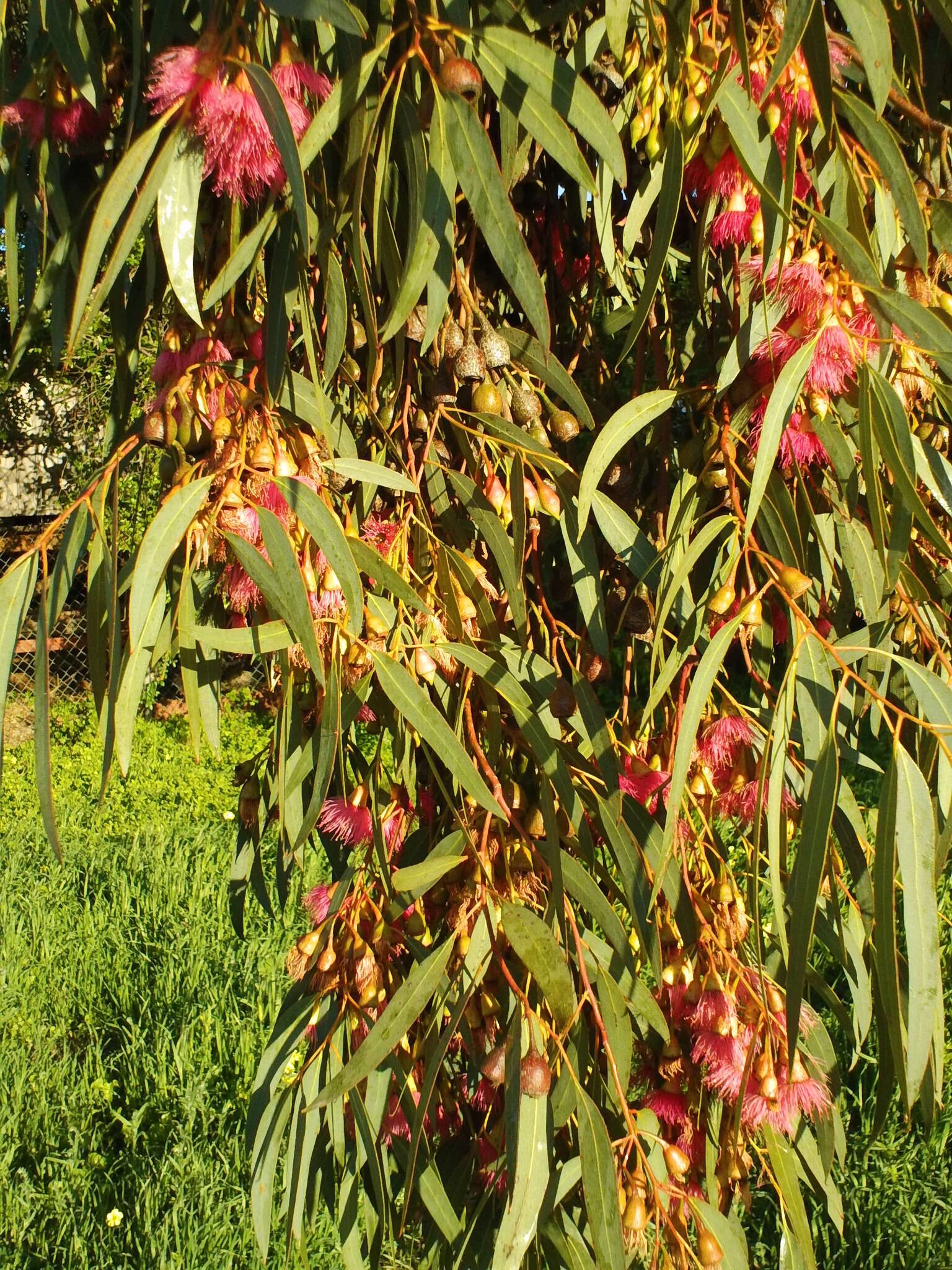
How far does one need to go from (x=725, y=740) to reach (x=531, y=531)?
211mm

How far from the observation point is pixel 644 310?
61cm

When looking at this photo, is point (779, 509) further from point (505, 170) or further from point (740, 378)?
point (505, 170)

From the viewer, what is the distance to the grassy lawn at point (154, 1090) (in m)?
1.60

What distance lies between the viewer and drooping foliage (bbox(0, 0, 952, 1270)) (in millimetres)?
603

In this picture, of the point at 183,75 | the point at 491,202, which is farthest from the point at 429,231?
the point at 183,75

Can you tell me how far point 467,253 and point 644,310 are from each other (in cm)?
23

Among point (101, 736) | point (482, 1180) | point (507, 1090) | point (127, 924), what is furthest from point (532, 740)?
point (127, 924)

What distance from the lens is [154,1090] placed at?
1.98 m

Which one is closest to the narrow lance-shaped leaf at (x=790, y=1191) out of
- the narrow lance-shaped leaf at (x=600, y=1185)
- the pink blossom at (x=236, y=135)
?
the narrow lance-shaped leaf at (x=600, y=1185)

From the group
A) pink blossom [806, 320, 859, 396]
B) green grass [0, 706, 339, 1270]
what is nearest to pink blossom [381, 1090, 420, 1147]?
pink blossom [806, 320, 859, 396]

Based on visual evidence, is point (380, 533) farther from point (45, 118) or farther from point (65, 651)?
point (65, 651)

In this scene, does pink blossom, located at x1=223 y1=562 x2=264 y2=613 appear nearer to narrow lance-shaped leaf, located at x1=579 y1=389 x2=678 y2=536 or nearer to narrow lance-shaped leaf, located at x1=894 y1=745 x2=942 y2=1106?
narrow lance-shaped leaf, located at x1=579 y1=389 x2=678 y2=536

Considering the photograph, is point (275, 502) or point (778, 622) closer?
point (275, 502)

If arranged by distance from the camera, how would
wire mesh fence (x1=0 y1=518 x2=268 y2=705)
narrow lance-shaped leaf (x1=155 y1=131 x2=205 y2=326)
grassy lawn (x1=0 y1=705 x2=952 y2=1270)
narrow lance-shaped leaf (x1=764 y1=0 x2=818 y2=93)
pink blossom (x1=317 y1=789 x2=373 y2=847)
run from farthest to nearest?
wire mesh fence (x1=0 y1=518 x2=268 y2=705), grassy lawn (x1=0 y1=705 x2=952 y2=1270), pink blossom (x1=317 y1=789 x2=373 y2=847), narrow lance-shaped leaf (x1=155 y1=131 x2=205 y2=326), narrow lance-shaped leaf (x1=764 y1=0 x2=818 y2=93)
